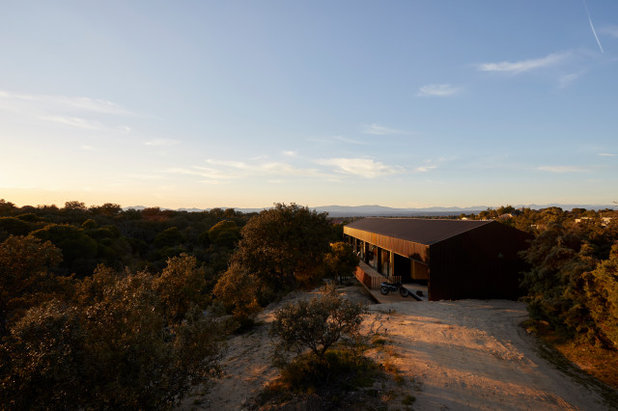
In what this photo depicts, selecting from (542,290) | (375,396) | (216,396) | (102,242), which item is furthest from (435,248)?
(102,242)

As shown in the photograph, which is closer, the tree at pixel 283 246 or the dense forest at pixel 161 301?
the dense forest at pixel 161 301

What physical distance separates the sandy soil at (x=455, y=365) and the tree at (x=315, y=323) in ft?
8.05

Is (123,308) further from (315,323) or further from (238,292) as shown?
(238,292)

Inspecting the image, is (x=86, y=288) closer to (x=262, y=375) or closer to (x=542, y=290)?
(x=262, y=375)

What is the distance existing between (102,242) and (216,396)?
28215 mm

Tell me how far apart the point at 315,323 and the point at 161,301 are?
862 centimetres

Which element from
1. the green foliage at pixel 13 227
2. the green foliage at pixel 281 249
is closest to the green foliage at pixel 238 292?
the green foliage at pixel 281 249

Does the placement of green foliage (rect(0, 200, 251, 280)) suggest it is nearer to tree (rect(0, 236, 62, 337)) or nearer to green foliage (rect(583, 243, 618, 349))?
tree (rect(0, 236, 62, 337))

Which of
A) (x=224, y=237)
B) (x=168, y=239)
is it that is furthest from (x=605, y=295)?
(x=168, y=239)

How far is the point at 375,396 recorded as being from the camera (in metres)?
8.37

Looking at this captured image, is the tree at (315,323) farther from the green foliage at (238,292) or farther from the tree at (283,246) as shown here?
the tree at (283,246)

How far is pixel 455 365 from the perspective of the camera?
999cm

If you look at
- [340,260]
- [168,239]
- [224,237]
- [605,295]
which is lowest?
[168,239]

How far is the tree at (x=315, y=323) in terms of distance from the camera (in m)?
8.83
